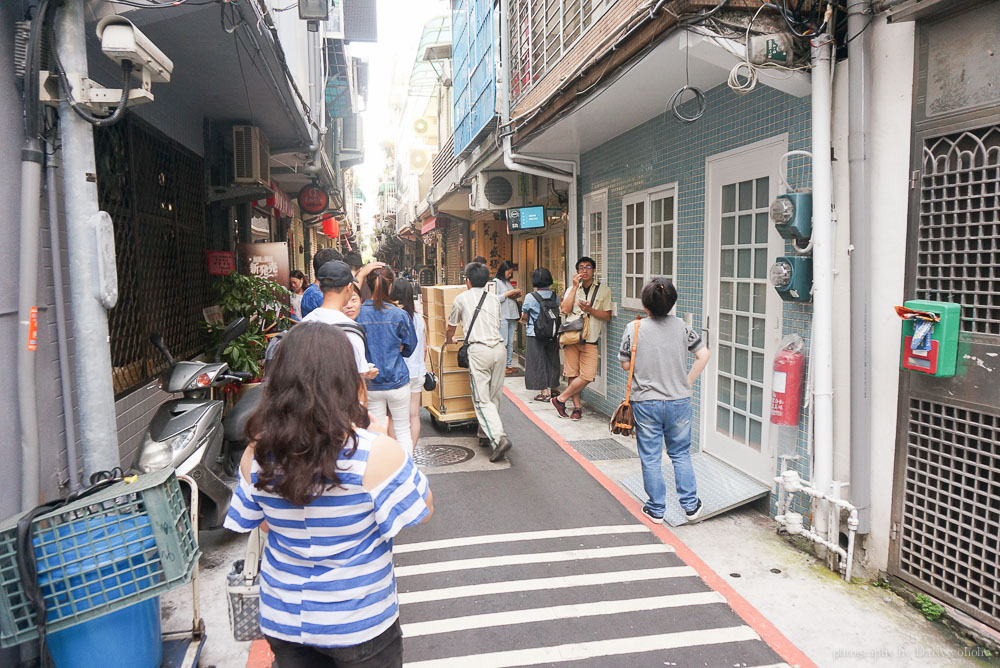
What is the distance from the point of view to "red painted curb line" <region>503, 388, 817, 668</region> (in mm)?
3299

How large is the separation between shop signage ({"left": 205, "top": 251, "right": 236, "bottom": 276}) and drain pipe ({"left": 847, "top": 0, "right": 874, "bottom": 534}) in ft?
21.2

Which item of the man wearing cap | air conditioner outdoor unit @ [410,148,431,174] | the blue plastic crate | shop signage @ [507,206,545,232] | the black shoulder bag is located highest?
air conditioner outdoor unit @ [410,148,431,174]

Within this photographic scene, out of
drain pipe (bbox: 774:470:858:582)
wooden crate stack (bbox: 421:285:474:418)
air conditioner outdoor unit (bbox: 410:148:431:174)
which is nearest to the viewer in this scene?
drain pipe (bbox: 774:470:858:582)

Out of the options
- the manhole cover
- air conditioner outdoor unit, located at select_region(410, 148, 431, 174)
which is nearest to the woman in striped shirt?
the manhole cover

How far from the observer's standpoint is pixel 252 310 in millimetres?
6941

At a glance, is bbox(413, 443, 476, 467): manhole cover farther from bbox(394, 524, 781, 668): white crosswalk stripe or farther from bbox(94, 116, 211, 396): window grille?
bbox(94, 116, 211, 396): window grille

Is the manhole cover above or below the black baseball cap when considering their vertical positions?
below

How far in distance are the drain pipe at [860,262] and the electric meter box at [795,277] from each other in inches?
12.3

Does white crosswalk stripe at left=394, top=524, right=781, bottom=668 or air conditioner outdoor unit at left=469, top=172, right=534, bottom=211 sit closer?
white crosswalk stripe at left=394, top=524, right=781, bottom=668

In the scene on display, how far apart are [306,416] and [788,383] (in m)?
3.61

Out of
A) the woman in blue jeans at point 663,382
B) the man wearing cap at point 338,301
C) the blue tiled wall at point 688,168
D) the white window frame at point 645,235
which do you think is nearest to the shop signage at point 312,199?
the blue tiled wall at point 688,168

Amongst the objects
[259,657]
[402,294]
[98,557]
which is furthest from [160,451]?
[402,294]

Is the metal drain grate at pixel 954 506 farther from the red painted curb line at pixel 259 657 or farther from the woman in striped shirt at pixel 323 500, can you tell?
the red painted curb line at pixel 259 657

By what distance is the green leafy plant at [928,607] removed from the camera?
3473 mm
